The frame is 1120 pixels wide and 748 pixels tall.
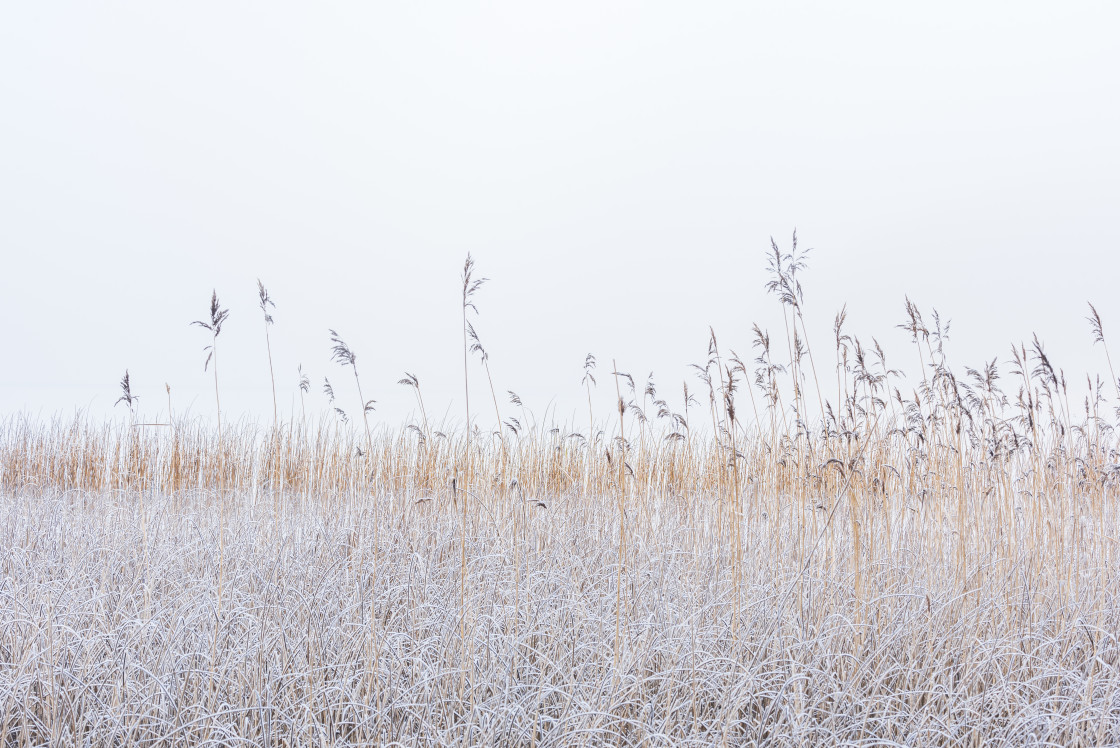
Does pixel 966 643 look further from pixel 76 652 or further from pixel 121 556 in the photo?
pixel 121 556

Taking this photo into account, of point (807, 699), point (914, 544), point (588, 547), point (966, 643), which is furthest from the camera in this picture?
point (588, 547)

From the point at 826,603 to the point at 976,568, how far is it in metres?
1.08

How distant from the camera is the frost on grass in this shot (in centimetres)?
211

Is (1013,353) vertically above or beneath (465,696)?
above

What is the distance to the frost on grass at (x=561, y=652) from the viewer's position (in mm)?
2113

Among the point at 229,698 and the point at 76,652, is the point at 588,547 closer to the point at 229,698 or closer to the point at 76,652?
the point at 229,698

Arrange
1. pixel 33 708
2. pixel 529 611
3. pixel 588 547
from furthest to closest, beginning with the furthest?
pixel 588 547, pixel 529 611, pixel 33 708

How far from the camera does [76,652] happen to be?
2670 millimetres

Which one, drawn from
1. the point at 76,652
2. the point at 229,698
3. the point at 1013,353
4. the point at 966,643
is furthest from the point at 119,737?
the point at 1013,353

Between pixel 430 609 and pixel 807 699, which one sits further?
pixel 430 609

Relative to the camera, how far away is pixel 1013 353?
358cm

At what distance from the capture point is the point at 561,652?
2469 millimetres

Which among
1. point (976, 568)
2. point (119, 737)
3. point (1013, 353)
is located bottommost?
point (119, 737)

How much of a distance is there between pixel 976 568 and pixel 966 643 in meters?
0.75
